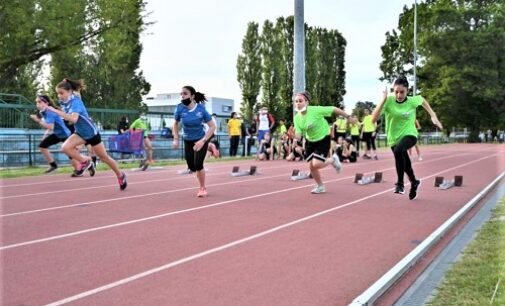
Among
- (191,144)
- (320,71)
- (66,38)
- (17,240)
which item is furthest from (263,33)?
(17,240)

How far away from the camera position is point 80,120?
11055 millimetres

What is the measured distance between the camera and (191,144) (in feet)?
34.1

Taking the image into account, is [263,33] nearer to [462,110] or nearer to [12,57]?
[462,110]

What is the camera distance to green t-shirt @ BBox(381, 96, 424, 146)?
380 inches

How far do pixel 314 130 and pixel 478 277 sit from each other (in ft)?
20.5

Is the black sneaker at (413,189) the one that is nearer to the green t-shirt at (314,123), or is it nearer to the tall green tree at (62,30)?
the green t-shirt at (314,123)

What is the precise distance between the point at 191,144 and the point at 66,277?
220 inches

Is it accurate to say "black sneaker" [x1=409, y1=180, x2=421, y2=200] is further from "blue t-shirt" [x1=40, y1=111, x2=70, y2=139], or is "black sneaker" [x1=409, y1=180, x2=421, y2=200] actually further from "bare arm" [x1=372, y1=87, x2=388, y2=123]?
"blue t-shirt" [x1=40, y1=111, x2=70, y2=139]

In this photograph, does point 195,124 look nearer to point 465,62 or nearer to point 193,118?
point 193,118

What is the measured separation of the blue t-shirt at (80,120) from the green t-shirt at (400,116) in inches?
216

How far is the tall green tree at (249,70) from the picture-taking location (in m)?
63.2

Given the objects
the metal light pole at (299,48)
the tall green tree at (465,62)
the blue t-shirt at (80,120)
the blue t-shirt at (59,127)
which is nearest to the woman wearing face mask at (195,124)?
the blue t-shirt at (80,120)

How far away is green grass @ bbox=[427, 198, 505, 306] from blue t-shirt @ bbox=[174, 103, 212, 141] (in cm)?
519

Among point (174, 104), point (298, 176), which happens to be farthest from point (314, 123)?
point (174, 104)
